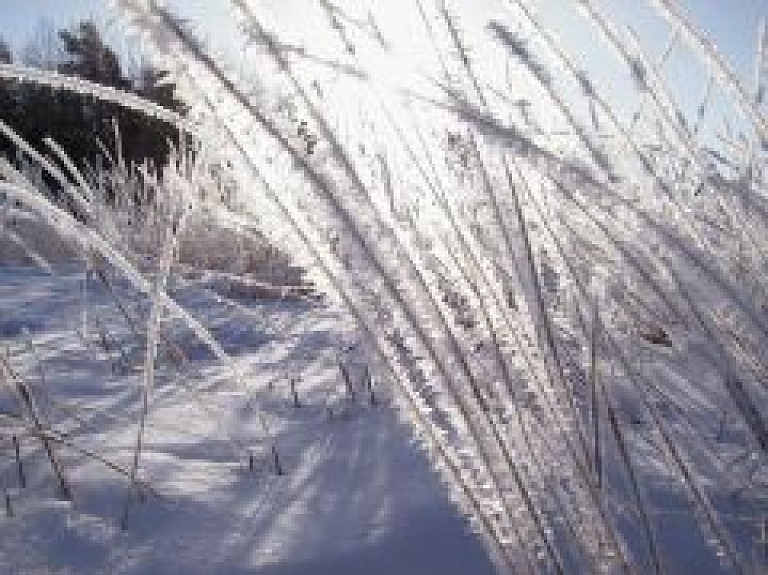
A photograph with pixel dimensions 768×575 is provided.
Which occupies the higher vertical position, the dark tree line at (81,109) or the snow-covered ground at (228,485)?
the dark tree line at (81,109)

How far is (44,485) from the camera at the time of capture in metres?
1.38

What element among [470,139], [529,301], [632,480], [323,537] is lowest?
[323,537]

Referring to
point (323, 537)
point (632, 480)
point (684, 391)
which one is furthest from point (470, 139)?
point (684, 391)

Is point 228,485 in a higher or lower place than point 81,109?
lower

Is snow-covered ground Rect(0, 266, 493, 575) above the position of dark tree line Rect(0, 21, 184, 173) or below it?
below

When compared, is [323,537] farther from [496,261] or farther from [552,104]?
[552,104]

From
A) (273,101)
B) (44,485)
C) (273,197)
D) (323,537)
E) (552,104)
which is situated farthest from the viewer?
(44,485)

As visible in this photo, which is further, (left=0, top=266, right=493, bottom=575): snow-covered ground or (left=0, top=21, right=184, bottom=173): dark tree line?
(left=0, top=21, right=184, bottom=173): dark tree line

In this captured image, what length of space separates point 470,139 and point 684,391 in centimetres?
95

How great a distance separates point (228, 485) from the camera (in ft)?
4.61

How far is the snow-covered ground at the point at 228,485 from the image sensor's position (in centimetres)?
117

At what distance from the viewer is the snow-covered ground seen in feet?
3.83

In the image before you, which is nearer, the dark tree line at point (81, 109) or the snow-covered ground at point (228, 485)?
the snow-covered ground at point (228, 485)

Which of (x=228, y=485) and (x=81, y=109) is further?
(x=81, y=109)
